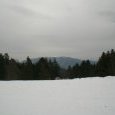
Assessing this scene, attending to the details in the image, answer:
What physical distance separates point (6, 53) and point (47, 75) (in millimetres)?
16091

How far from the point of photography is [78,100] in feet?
44.9

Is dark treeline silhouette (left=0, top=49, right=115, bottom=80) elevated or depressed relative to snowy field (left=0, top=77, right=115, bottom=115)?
elevated

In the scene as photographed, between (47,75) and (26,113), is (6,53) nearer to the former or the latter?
(47,75)

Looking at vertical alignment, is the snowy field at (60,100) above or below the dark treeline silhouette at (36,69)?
below

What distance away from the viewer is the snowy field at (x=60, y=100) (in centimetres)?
1188

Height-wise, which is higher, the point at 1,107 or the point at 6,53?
the point at 6,53

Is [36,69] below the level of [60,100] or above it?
above

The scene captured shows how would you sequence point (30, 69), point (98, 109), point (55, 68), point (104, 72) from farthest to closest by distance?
point (55, 68) < point (30, 69) < point (104, 72) < point (98, 109)

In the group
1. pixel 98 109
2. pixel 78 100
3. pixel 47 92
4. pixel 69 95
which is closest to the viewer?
pixel 98 109

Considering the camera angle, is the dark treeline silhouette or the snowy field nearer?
the snowy field

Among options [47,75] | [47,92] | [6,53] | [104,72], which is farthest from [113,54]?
[47,92]

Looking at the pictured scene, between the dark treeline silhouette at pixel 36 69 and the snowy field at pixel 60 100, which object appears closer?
the snowy field at pixel 60 100

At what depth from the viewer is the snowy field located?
11.9 metres

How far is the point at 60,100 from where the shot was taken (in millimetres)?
14070
